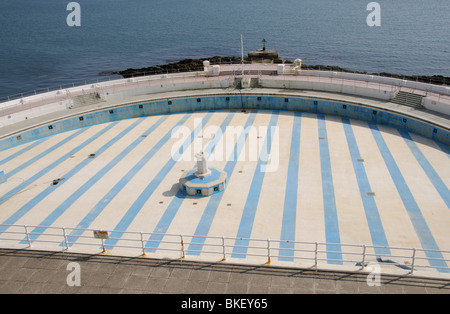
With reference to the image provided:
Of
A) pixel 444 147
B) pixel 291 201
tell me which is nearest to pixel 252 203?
pixel 291 201

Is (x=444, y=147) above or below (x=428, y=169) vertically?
above

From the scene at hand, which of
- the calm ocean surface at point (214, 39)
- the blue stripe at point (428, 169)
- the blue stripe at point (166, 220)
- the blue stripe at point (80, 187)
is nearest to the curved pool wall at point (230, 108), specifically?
the blue stripe at point (428, 169)

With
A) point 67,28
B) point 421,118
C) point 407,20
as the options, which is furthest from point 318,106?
point 67,28

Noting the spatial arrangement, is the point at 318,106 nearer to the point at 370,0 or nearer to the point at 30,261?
the point at 30,261

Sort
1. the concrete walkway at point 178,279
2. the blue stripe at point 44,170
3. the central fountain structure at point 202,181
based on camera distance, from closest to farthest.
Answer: the concrete walkway at point 178,279, the central fountain structure at point 202,181, the blue stripe at point 44,170

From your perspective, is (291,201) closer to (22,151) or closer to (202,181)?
(202,181)

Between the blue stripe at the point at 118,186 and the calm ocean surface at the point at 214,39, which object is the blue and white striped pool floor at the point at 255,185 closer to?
the blue stripe at the point at 118,186

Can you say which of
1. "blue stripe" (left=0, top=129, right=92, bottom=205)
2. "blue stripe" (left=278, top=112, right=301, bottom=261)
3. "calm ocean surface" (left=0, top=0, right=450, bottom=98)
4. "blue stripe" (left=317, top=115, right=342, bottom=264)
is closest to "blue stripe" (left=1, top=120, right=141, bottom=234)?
"blue stripe" (left=0, top=129, right=92, bottom=205)
